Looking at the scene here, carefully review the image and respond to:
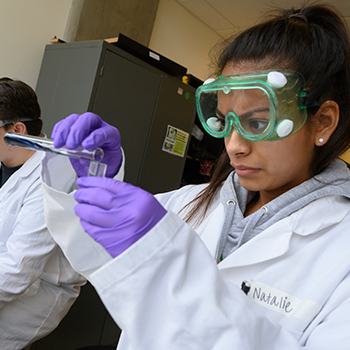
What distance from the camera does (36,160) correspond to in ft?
6.18

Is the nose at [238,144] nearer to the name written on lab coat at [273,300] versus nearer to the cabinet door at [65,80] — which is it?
the name written on lab coat at [273,300]

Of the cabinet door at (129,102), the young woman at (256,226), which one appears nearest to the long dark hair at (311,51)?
the young woman at (256,226)

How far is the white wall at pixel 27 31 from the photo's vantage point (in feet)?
8.68

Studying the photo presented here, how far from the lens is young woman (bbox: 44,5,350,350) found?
582mm

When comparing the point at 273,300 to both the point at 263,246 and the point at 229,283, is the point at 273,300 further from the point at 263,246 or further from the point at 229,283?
the point at 229,283

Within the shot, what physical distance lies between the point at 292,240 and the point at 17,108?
1.60 meters

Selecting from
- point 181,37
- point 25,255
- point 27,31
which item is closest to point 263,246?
point 25,255

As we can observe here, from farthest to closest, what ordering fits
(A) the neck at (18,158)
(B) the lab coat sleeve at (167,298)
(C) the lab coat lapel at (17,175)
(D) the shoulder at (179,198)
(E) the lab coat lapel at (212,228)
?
(A) the neck at (18,158) < (C) the lab coat lapel at (17,175) < (D) the shoulder at (179,198) < (E) the lab coat lapel at (212,228) < (B) the lab coat sleeve at (167,298)

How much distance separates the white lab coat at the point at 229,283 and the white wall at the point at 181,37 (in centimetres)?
330

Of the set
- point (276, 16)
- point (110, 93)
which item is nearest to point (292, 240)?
point (276, 16)

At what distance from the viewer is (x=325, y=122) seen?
0.88m

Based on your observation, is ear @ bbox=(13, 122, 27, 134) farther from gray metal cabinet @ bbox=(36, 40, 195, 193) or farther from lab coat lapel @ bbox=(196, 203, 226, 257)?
lab coat lapel @ bbox=(196, 203, 226, 257)

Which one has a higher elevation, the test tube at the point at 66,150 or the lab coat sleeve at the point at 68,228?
the test tube at the point at 66,150

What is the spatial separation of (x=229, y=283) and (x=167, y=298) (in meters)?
0.13
